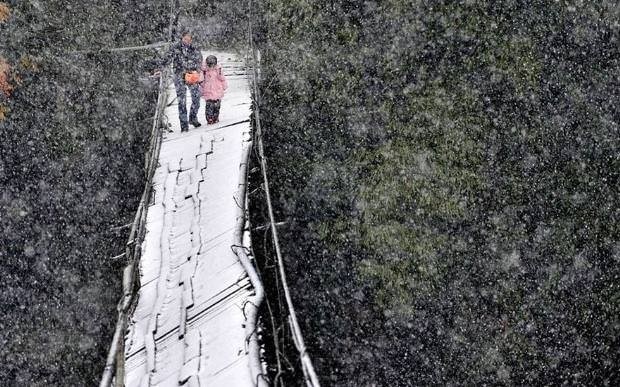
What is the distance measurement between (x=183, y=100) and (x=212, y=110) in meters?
0.49

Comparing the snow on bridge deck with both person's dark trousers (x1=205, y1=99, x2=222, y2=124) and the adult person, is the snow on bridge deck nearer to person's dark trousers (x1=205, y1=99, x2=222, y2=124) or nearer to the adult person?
person's dark trousers (x1=205, y1=99, x2=222, y2=124)

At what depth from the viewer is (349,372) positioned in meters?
10.1

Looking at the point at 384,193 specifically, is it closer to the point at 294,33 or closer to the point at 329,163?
the point at 329,163

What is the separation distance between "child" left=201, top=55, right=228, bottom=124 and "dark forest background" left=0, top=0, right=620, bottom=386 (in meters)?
2.20

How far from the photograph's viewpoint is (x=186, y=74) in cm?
889

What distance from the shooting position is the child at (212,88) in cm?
887

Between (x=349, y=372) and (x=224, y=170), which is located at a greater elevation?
(x=224, y=170)

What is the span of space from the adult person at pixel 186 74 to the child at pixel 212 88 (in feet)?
0.51

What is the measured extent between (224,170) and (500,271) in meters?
5.39

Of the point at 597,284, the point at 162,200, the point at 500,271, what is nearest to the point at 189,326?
the point at 162,200

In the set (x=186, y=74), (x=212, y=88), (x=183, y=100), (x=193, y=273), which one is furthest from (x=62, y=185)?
(x=193, y=273)

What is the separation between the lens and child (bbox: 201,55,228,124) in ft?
29.1

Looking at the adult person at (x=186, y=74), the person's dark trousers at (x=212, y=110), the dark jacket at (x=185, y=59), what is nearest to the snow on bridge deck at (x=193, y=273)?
the person's dark trousers at (x=212, y=110)

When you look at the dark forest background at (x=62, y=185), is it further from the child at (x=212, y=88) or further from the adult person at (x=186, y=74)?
the child at (x=212, y=88)
